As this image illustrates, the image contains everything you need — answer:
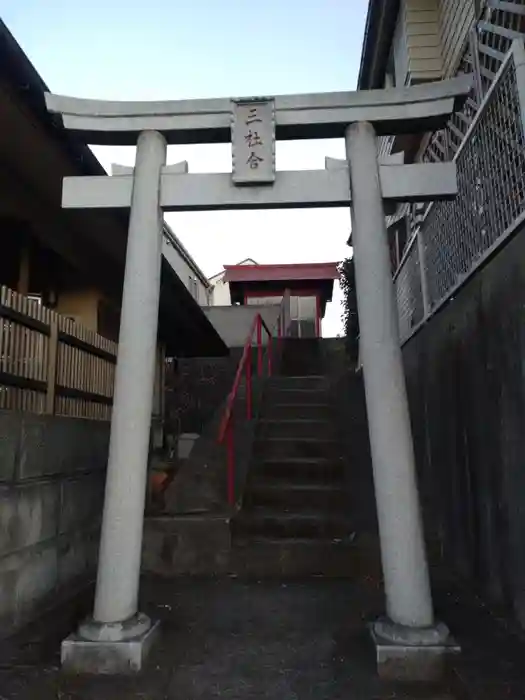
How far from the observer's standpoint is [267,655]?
3180 millimetres

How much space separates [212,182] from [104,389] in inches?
117

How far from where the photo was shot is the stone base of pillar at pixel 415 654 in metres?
→ 2.85

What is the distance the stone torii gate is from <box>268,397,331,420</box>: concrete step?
4.48 metres

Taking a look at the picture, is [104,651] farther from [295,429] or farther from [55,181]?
[295,429]

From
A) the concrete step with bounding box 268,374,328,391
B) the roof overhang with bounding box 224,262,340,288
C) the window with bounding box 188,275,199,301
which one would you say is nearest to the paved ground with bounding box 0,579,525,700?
the concrete step with bounding box 268,374,328,391

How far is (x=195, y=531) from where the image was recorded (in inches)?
199

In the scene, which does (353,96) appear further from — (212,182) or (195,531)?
(195,531)

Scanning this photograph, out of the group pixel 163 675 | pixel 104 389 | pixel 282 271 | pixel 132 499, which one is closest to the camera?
pixel 163 675

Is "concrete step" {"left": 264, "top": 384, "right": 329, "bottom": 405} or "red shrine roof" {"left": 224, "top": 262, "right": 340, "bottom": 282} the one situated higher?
"red shrine roof" {"left": 224, "top": 262, "right": 340, "bottom": 282}

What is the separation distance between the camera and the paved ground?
8.97ft

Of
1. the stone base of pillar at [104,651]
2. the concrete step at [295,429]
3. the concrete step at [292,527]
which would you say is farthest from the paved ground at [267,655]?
the concrete step at [295,429]

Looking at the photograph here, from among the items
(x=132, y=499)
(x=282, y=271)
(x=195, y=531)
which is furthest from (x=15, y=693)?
(x=282, y=271)

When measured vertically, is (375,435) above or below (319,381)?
below

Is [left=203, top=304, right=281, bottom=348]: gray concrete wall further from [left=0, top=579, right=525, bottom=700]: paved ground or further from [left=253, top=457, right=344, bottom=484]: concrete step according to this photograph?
[left=0, top=579, right=525, bottom=700]: paved ground
